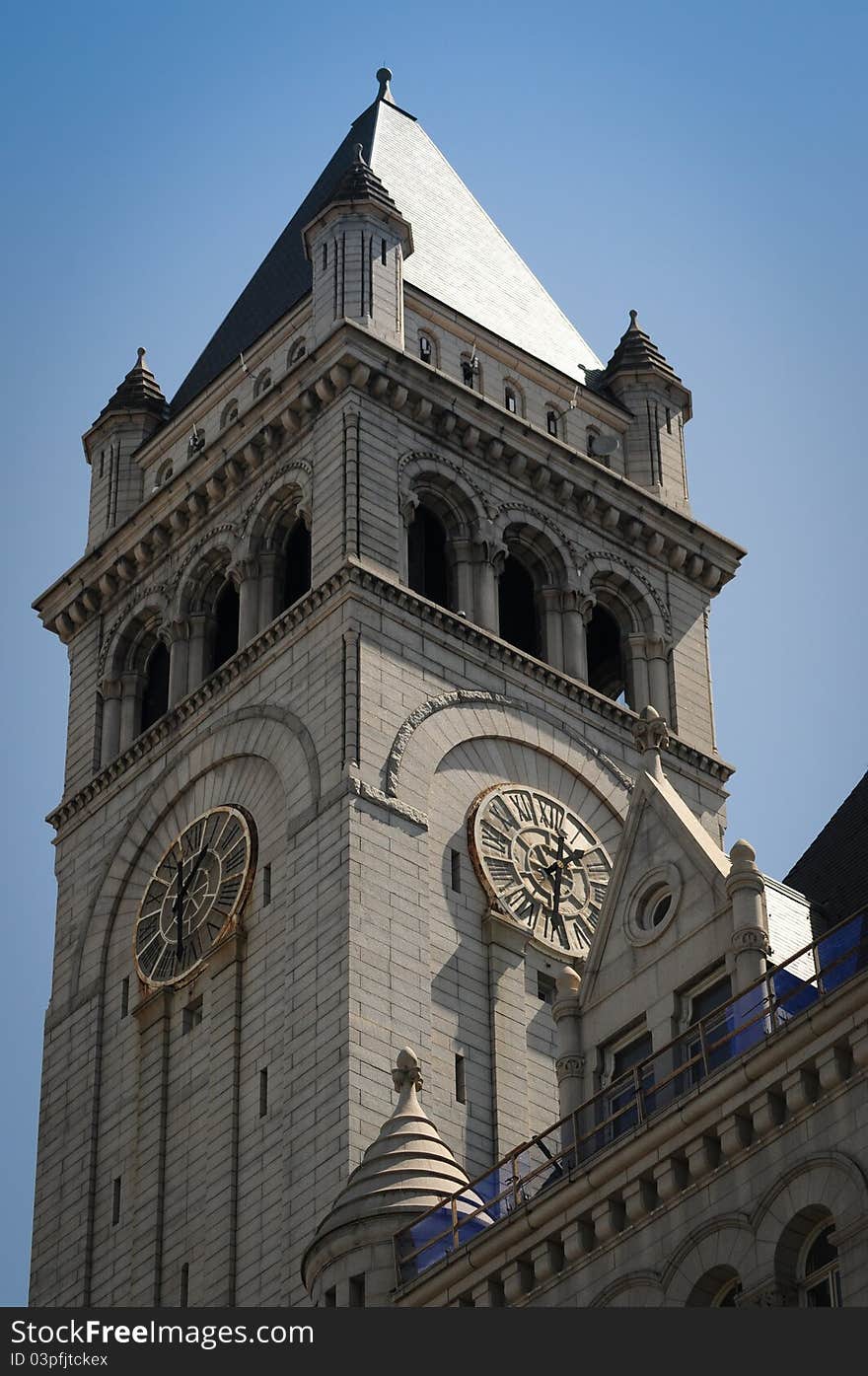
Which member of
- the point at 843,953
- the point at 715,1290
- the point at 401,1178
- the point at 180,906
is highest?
the point at 180,906

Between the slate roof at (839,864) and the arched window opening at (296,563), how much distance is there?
19189mm

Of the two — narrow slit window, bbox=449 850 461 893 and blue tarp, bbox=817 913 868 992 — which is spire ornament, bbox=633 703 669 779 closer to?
blue tarp, bbox=817 913 868 992

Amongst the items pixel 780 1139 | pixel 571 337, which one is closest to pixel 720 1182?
pixel 780 1139

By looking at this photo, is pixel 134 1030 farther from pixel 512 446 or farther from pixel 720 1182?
pixel 720 1182

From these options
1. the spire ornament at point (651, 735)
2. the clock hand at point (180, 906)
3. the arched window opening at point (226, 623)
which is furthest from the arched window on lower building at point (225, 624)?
the spire ornament at point (651, 735)

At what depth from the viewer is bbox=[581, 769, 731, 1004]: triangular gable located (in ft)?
151

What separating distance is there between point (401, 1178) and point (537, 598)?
23.9m

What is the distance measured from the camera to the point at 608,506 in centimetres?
7169

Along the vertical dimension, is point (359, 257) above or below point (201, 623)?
above

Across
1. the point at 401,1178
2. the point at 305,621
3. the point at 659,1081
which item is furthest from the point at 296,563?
the point at 659,1081

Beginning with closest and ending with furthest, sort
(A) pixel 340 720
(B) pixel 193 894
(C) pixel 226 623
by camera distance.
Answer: (A) pixel 340 720
(B) pixel 193 894
(C) pixel 226 623

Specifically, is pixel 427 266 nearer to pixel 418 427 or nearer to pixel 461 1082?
pixel 418 427

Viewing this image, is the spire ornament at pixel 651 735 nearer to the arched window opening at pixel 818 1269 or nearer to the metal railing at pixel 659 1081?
the metal railing at pixel 659 1081

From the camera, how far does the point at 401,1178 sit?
157 feet
